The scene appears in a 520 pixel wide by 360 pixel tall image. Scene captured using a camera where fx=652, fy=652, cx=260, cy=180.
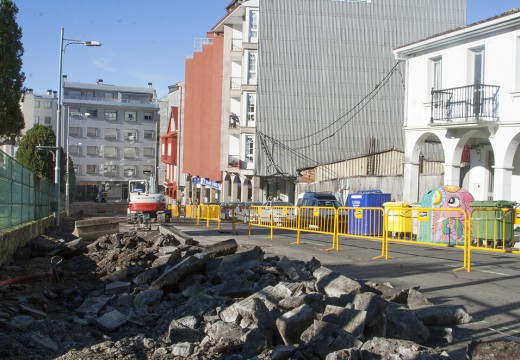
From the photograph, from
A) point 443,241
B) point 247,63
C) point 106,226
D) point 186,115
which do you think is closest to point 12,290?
point 443,241

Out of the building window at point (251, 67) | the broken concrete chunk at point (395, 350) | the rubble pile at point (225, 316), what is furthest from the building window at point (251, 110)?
the broken concrete chunk at point (395, 350)

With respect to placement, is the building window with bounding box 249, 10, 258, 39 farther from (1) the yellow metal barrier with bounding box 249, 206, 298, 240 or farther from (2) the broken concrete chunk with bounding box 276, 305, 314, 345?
(2) the broken concrete chunk with bounding box 276, 305, 314, 345

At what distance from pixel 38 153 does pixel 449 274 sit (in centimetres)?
3858

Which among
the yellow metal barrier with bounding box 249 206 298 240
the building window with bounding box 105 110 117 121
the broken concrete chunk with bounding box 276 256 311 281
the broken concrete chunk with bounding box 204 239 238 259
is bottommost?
the broken concrete chunk with bounding box 276 256 311 281

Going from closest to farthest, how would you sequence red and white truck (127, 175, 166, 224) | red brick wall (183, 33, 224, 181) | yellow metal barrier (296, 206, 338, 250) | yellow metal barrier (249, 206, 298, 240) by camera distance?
yellow metal barrier (296, 206, 338, 250) < yellow metal barrier (249, 206, 298, 240) < red and white truck (127, 175, 166, 224) < red brick wall (183, 33, 224, 181)

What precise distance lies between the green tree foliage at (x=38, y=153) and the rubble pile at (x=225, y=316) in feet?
116

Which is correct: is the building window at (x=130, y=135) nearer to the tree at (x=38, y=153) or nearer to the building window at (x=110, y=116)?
the building window at (x=110, y=116)

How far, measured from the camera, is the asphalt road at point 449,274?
7773 mm

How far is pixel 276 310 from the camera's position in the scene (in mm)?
7812

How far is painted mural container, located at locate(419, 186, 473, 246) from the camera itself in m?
15.8

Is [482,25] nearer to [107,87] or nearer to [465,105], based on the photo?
[465,105]

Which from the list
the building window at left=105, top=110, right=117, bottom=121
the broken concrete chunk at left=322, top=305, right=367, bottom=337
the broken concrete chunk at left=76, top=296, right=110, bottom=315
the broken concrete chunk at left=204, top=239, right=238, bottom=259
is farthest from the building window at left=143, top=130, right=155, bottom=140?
the broken concrete chunk at left=322, top=305, right=367, bottom=337

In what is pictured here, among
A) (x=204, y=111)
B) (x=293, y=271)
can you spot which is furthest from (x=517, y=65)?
(x=204, y=111)

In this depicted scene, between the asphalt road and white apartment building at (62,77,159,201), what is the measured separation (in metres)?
75.4
